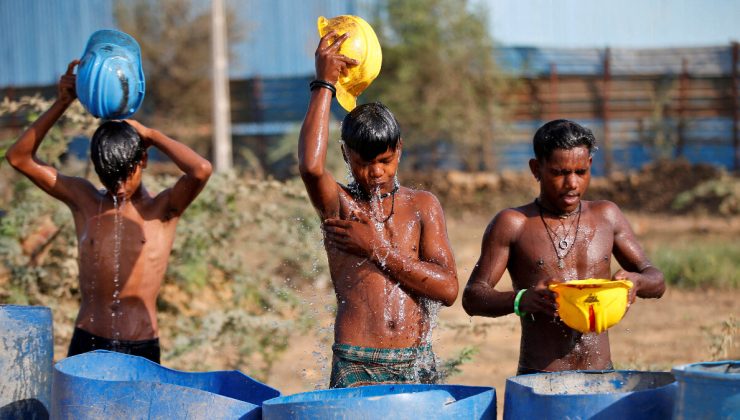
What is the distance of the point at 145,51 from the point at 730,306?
39.2 ft

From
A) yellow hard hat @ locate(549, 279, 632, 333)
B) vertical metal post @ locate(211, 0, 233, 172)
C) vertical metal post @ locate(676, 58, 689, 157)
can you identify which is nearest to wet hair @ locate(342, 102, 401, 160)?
yellow hard hat @ locate(549, 279, 632, 333)

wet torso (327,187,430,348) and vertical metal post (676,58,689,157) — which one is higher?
vertical metal post (676,58,689,157)

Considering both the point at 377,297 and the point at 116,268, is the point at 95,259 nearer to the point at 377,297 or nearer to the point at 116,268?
the point at 116,268

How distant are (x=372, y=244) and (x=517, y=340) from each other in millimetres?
5389

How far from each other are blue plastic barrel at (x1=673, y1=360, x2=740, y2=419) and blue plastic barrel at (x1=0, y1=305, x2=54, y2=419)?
2420mm

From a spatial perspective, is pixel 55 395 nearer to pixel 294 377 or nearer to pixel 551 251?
pixel 551 251

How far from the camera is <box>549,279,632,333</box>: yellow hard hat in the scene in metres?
2.90

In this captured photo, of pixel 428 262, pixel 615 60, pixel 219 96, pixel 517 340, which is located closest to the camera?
pixel 428 262

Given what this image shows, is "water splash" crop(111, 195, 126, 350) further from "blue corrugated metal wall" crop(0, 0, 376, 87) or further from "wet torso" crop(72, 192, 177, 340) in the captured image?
"blue corrugated metal wall" crop(0, 0, 376, 87)

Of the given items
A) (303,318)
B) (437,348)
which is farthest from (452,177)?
(303,318)

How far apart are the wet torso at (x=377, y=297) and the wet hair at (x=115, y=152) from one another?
1.19m

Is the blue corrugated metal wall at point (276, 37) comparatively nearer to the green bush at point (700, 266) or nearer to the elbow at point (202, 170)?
the green bush at point (700, 266)

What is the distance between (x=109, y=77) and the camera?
4.01 m

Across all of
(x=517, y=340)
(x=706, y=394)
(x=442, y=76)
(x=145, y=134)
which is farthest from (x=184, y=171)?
(x=442, y=76)
